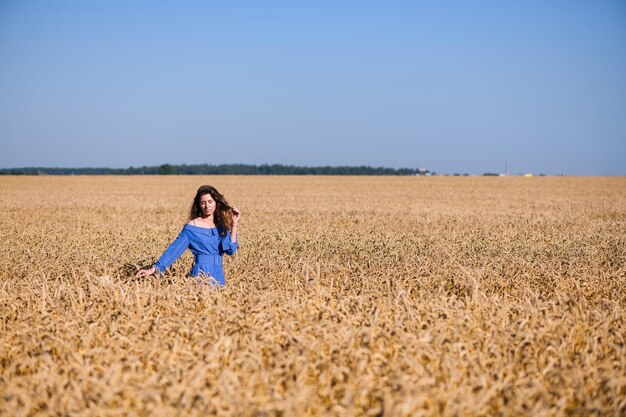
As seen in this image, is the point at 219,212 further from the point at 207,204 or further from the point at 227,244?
the point at 227,244

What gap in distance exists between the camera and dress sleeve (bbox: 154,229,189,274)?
21.9 ft

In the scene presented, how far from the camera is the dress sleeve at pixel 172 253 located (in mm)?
6672

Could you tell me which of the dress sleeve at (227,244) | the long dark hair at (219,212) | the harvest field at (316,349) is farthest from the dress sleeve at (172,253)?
the harvest field at (316,349)

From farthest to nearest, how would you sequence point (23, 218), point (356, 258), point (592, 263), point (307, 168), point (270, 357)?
point (307, 168)
point (23, 218)
point (356, 258)
point (592, 263)
point (270, 357)

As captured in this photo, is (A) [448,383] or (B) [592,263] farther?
(B) [592,263]

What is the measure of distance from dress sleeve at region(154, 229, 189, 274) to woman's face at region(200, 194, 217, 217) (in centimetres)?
33

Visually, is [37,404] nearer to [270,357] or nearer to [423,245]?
[270,357]

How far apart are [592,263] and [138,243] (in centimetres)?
812

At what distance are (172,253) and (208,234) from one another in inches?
19.7

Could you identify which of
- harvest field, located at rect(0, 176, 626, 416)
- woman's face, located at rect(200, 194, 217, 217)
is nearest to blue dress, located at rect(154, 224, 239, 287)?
woman's face, located at rect(200, 194, 217, 217)

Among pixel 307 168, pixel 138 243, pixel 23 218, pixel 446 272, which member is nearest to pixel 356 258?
pixel 446 272

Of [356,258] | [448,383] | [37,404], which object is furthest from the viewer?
[356,258]

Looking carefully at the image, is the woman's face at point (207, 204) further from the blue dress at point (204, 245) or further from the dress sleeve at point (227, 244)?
the dress sleeve at point (227, 244)

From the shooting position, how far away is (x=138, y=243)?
1252 cm
